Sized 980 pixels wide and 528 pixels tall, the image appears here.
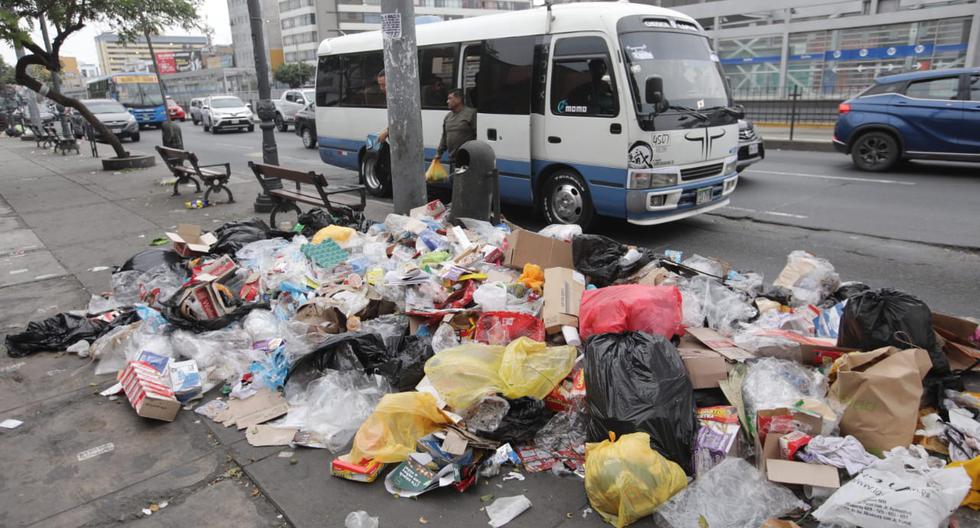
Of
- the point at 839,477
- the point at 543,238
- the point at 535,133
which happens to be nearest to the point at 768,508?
the point at 839,477

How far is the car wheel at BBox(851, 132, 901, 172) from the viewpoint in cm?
1116

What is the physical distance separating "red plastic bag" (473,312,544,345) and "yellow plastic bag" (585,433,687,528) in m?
1.30

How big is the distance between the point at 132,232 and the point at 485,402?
7.43 metres

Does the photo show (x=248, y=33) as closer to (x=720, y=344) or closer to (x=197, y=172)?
(x=197, y=172)

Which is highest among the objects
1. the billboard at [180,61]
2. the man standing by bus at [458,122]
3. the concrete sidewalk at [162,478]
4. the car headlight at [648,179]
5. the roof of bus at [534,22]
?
the billboard at [180,61]

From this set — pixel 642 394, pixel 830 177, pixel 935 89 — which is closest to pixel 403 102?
pixel 642 394

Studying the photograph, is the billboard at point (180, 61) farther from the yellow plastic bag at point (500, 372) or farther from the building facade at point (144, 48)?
the yellow plastic bag at point (500, 372)

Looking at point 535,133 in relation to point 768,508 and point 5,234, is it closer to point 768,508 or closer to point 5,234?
point 768,508

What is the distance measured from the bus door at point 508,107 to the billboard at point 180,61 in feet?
303

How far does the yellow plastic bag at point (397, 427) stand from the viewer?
3.22 meters

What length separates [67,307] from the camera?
589 cm

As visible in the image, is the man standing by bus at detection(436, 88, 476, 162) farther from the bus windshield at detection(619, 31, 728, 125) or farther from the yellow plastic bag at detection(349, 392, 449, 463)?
the yellow plastic bag at detection(349, 392, 449, 463)

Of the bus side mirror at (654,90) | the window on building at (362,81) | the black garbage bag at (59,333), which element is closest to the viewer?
the black garbage bag at (59,333)

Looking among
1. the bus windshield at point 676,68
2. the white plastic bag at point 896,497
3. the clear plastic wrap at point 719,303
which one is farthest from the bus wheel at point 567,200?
the white plastic bag at point 896,497
